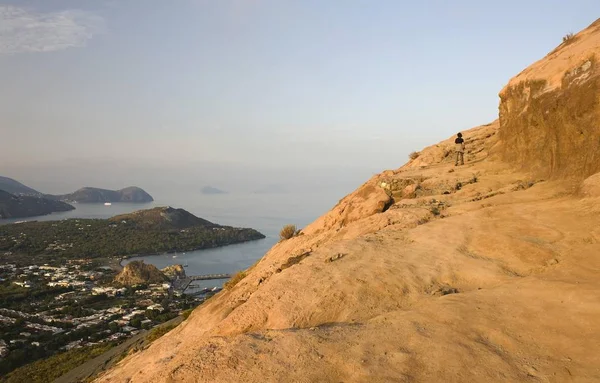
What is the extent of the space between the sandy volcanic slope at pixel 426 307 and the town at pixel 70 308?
1820 inches

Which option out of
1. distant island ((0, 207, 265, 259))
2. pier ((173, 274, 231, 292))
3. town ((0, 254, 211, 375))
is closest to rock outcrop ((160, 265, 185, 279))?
pier ((173, 274, 231, 292))

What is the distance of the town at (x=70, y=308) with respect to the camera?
5597 cm

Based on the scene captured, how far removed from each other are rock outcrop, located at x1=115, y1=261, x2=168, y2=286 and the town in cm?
222

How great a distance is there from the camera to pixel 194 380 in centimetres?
655

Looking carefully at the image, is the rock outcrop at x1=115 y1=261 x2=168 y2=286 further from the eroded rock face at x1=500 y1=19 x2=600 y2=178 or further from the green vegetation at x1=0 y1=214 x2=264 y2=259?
the eroded rock face at x1=500 y1=19 x2=600 y2=178

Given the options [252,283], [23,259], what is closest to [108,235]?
[23,259]

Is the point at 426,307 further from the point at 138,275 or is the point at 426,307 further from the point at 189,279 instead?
the point at 189,279

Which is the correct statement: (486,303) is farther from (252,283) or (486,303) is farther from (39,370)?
(39,370)

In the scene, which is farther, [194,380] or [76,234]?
[76,234]

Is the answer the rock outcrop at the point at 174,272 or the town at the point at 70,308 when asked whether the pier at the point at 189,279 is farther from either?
the rock outcrop at the point at 174,272

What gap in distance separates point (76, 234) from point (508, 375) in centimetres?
21155

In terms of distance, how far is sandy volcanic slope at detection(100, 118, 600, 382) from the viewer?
686 centimetres

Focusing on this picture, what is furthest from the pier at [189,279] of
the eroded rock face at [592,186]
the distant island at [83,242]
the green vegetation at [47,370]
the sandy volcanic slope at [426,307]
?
the eroded rock face at [592,186]

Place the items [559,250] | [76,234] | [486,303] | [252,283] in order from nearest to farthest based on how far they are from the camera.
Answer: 1. [486,303]
2. [559,250]
3. [252,283]
4. [76,234]
